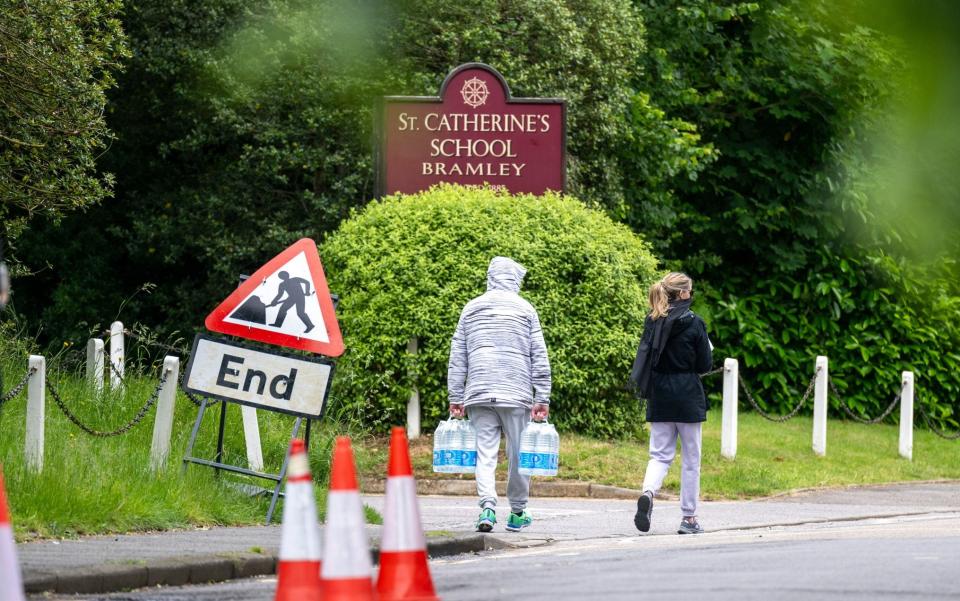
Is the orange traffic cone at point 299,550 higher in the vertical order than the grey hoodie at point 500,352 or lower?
lower

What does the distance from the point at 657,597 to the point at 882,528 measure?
4.72 meters

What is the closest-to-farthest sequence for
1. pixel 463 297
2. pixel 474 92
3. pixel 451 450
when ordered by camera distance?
1. pixel 451 450
2. pixel 463 297
3. pixel 474 92

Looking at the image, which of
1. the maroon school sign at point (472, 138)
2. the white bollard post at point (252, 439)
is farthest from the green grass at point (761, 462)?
the maroon school sign at point (472, 138)

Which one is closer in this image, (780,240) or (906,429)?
(906,429)

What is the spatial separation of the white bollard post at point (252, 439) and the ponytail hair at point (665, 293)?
3.04m

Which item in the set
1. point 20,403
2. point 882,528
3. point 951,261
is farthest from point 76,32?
point 951,261

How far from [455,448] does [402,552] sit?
178 inches

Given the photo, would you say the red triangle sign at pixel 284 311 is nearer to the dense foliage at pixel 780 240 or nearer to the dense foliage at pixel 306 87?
the dense foliage at pixel 306 87

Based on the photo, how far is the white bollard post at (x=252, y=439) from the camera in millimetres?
10758

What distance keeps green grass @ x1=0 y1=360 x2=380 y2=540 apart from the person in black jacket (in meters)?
2.07

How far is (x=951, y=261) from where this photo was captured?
12.6 feet

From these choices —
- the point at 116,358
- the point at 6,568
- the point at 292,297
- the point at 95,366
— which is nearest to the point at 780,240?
the point at 116,358

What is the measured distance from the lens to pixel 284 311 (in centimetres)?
908

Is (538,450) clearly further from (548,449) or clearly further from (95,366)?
(95,366)
